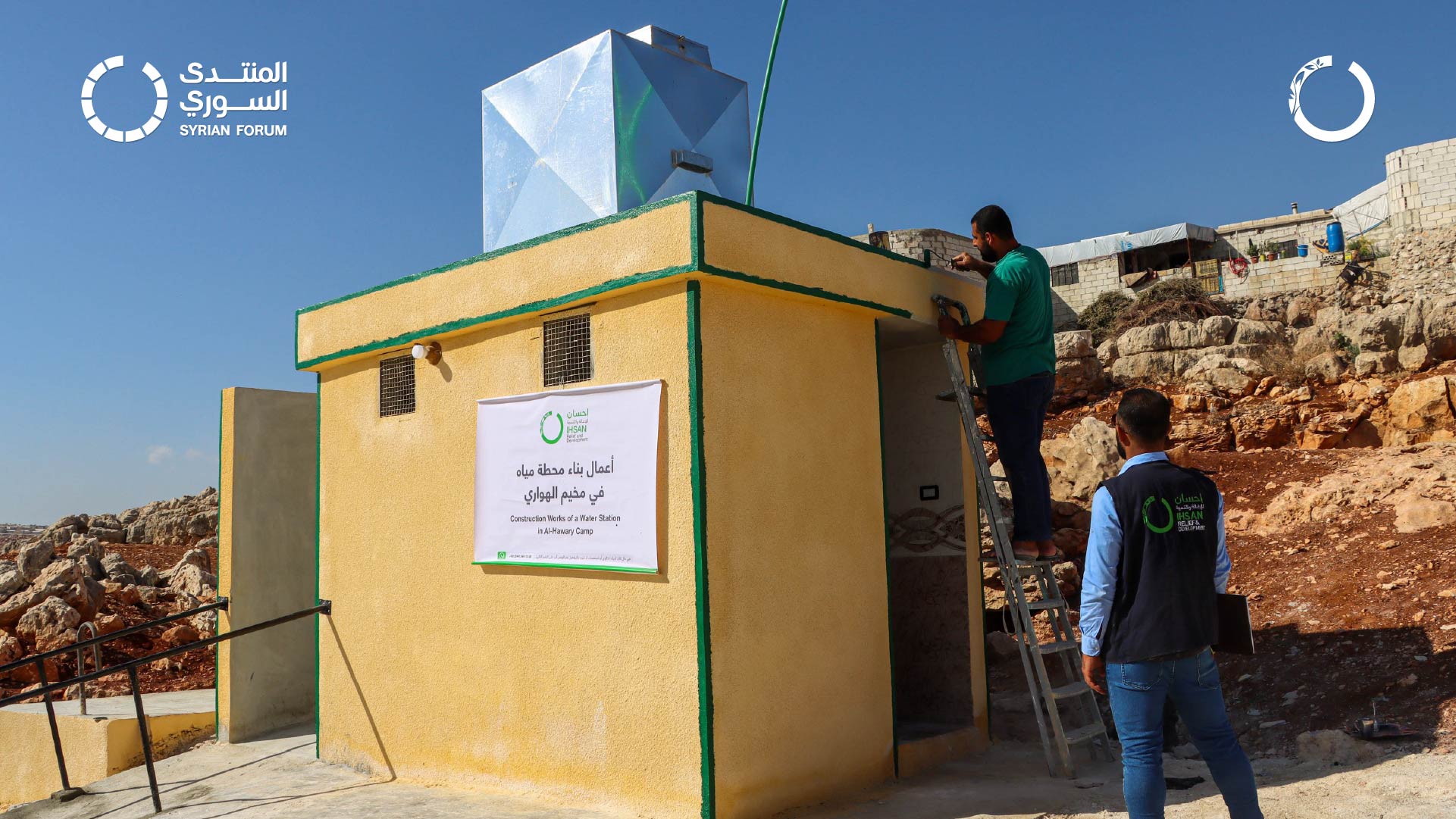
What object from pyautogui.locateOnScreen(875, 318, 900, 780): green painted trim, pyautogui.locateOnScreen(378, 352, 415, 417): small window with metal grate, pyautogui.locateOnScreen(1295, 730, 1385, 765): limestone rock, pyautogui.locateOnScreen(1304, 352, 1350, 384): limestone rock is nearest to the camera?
pyautogui.locateOnScreen(1295, 730, 1385, 765): limestone rock

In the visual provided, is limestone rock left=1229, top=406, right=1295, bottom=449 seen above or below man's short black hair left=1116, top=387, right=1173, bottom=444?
above

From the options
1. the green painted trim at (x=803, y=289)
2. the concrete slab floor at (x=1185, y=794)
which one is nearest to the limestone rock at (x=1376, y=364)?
the concrete slab floor at (x=1185, y=794)

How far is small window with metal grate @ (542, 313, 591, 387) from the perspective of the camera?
19.0 ft

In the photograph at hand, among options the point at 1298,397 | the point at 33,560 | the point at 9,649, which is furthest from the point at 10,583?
the point at 1298,397

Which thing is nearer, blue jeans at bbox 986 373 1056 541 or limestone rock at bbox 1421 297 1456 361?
blue jeans at bbox 986 373 1056 541

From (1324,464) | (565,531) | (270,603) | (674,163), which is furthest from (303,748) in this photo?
(1324,464)

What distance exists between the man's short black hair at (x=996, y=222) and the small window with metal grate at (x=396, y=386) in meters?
4.01

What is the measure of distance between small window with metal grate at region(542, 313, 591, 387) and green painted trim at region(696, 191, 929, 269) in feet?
3.43

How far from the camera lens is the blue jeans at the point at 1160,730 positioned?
12.2ft

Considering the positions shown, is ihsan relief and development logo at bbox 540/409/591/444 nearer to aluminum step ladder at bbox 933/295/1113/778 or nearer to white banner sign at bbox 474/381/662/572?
white banner sign at bbox 474/381/662/572

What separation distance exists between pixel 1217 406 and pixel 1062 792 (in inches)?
576

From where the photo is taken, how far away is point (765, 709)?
17.3 ft

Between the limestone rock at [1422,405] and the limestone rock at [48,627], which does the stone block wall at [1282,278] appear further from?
the limestone rock at [48,627]

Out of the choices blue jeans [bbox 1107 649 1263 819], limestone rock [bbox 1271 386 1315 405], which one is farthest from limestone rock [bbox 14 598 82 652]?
limestone rock [bbox 1271 386 1315 405]
